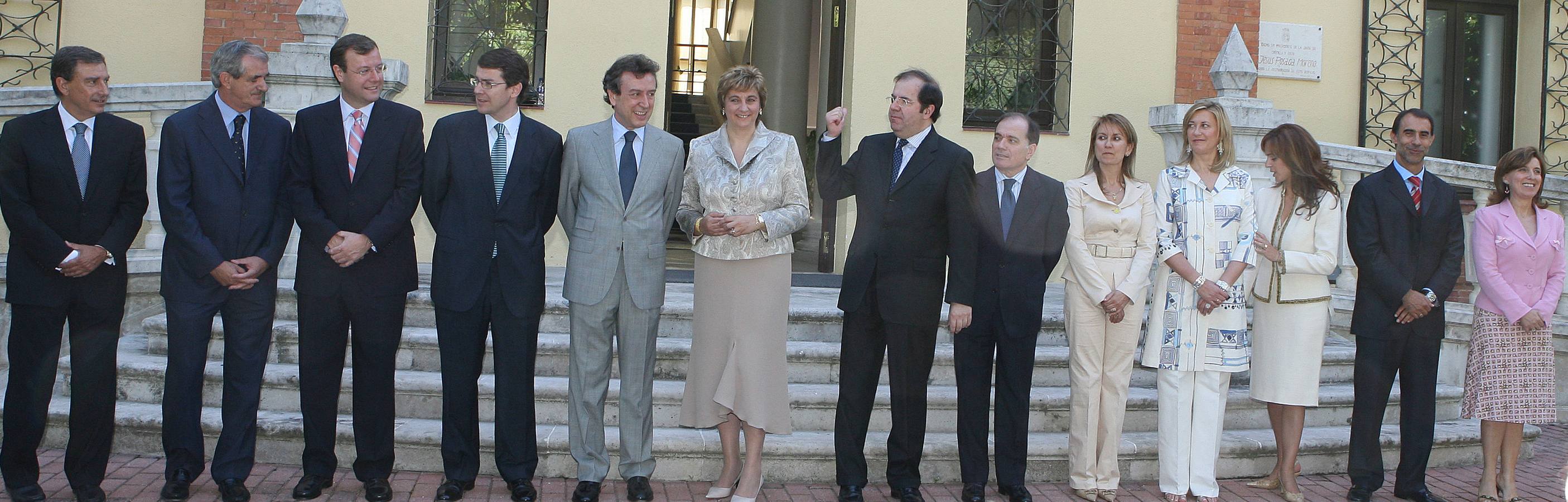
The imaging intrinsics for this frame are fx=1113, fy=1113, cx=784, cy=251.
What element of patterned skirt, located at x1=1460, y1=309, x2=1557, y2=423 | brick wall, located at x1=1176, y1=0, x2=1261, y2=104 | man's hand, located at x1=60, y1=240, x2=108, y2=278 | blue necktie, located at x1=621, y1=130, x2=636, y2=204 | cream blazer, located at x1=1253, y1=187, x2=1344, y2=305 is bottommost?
patterned skirt, located at x1=1460, y1=309, x2=1557, y2=423

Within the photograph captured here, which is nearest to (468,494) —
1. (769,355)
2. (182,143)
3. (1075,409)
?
(769,355)

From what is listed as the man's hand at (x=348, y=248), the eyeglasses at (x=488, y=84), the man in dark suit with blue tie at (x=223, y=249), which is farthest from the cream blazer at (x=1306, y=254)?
the man in dark suit with blue tie at (x=223, y=249)

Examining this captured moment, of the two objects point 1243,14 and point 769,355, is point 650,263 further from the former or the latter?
point 1243,14

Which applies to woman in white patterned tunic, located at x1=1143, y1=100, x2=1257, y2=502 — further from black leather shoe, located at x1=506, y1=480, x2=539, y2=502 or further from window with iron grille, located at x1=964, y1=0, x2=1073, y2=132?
window with iron grille, located at x1=964, y1=0, x2=1073, y2=132

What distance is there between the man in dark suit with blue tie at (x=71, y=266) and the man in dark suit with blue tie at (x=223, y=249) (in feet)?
0.74

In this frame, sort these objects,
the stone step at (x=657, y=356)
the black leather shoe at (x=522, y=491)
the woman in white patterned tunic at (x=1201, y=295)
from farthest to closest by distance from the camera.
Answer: the stone step at (x=657, y=356) → the woman in white patterned tunic at (x=1201, y=295) → the black leather shoe at (x=522, y=491)

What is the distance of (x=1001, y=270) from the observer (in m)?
4.91

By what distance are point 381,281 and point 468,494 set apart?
38.9 inches

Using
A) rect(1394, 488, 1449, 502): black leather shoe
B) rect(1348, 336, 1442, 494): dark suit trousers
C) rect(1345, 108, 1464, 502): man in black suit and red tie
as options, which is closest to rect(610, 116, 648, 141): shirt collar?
rect(1345, 108, 1464, 502): man in black suit and red tie

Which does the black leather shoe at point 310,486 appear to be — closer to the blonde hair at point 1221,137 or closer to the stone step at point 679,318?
the stone step at point 679,318

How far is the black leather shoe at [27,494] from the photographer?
14.5 ft

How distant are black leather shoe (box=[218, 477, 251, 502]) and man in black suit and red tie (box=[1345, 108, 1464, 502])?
4922 mm

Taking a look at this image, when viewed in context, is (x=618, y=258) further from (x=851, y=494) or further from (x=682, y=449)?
(x=851, y=494)

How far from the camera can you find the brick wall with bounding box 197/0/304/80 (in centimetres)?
779
